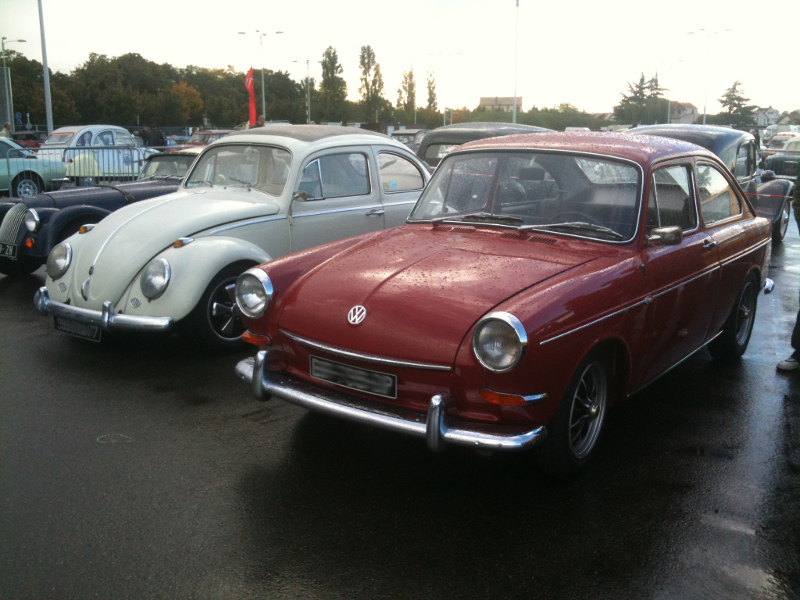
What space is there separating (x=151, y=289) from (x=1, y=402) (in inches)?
49.6

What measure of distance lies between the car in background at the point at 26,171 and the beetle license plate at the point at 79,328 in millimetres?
11568

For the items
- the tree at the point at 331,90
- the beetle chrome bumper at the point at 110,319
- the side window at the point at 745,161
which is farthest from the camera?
the tree at the point at 331,90

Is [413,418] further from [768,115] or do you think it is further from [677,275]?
[768,115]

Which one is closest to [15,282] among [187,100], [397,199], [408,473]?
[397,199]

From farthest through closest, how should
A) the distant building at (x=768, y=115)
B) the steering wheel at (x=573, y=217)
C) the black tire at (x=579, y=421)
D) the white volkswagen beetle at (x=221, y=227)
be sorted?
the distant building at (x=768, y=115)
the white volkswagen beetle at (x=221, y=227)
the steering wheel at (x=573, y=217)
the black tire at (x=579, y=421)

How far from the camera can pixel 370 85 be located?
77.8m

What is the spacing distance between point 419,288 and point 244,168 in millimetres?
3706

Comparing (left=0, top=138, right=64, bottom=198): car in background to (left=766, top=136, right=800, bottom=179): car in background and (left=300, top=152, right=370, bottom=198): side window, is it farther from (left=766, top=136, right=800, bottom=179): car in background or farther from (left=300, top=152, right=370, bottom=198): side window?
(left=766, top=136, right=800, bottom=179): car in background

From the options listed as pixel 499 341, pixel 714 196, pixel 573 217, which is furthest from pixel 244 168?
pixel 499 341

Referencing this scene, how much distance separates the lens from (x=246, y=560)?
10.2ft

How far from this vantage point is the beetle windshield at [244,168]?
664 cm

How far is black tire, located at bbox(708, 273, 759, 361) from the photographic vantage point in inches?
224

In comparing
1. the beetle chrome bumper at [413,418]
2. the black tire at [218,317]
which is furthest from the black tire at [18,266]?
the beetle chrome bumper at [413,418]

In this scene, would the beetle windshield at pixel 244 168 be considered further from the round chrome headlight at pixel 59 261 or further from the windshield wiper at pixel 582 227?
the windshield wiper at pixel 582 227
